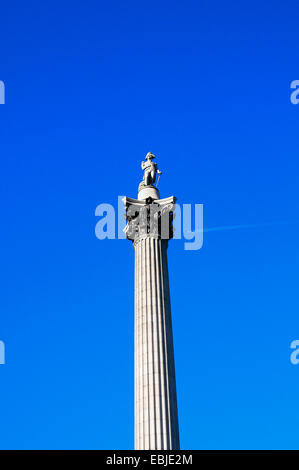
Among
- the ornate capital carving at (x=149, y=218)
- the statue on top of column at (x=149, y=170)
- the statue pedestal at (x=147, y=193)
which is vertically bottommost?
the ornate capital carving at (x=149, y=218)

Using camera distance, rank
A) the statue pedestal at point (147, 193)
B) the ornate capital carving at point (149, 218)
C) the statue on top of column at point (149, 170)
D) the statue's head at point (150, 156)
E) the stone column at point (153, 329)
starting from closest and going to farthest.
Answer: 1. the stone column at point (153, 329)
2. the ornate capital carving at point (149, 218)
3. the statue pedestal at point (147, 193)
4. the statue on top of column at point (149, 170)
5. the statue's head at point (150, 156)

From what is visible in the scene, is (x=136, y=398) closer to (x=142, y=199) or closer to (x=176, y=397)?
(x=176, y=397)

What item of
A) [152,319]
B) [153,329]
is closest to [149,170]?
[152,319]

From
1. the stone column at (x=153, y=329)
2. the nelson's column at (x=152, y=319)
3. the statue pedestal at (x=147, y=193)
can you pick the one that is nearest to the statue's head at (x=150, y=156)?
the nelson's column at (x=152, y=319)

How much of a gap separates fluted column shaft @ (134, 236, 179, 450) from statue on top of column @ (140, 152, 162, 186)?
16.3 ft

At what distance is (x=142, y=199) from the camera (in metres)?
45.7

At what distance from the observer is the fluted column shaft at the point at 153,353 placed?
36.4 meters

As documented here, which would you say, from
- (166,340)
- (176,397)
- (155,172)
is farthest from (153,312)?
(155,172)

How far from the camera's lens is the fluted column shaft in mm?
36375

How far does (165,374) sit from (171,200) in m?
12.2

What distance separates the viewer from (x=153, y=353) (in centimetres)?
3881

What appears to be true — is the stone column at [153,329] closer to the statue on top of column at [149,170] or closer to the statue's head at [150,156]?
the statue on top of column at [149,170]

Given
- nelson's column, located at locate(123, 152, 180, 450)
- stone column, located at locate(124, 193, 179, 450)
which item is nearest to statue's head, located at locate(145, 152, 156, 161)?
nelson's column, located at locate(123, 152, 180, 450)
